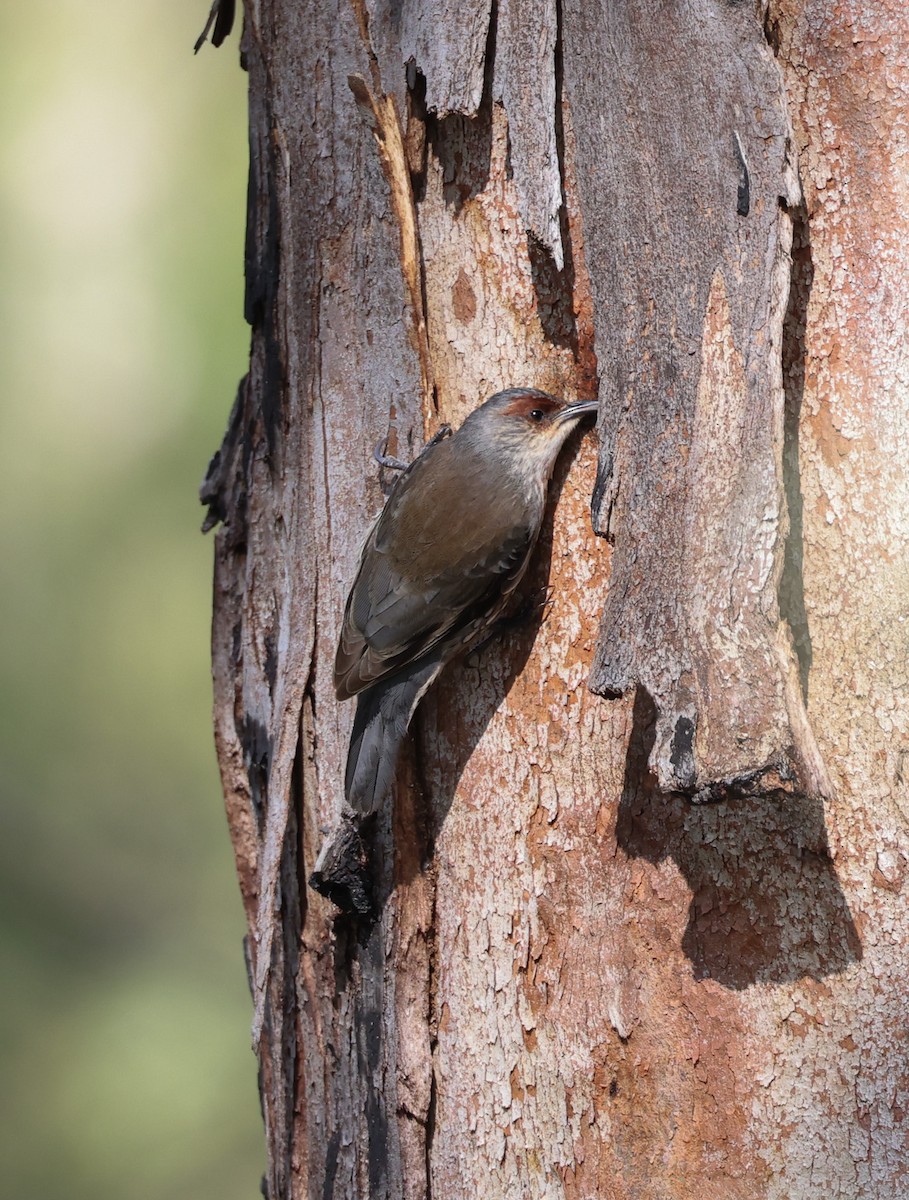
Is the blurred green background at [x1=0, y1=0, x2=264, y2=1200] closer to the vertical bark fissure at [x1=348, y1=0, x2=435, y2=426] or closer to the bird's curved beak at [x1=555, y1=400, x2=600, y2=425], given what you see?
the vertical bark fissure at [x1=348, y1=0, x2=435, y2=426]

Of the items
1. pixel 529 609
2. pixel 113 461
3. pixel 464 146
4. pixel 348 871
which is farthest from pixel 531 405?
pixel 113 461

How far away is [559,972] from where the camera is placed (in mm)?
1890

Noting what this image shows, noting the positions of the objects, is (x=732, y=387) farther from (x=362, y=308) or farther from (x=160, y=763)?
(x=160, y=763)

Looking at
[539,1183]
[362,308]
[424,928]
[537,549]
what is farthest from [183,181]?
[539,1183]

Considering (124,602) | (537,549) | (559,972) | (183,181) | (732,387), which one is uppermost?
(183,181)

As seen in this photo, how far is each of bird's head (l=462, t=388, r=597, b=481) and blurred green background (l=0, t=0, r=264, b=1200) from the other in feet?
12.2

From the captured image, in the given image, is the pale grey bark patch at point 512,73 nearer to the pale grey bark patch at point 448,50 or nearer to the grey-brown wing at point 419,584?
the pale grey bark patch at point 448,50

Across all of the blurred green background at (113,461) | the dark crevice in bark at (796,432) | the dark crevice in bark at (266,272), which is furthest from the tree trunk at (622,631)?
the blurred green background at (113,461)

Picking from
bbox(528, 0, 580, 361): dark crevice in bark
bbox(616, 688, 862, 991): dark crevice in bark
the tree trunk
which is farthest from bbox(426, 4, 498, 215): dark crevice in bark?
bbox(616, 688, 862, 991): dark crevice in bark

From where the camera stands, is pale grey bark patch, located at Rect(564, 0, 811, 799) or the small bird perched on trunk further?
the small bird perched on trunk

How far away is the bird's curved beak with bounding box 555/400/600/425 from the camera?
2.05 meters

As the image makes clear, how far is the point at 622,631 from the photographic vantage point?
1711 millimetres

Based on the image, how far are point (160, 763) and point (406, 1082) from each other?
4288 mm

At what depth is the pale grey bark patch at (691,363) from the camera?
1551 millimetres
